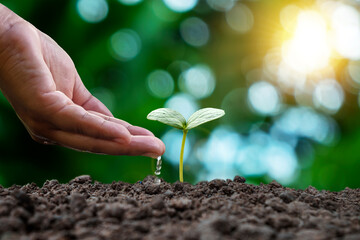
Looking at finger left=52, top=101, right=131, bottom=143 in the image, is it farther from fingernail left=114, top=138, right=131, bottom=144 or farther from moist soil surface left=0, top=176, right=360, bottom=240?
moist soil surface left=0, top=176, right=360, bottom=240

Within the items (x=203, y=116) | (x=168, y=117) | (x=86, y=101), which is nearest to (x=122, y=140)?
(x=168, y=117)

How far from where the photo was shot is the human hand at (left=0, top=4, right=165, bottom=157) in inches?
61.7

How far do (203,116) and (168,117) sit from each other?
0.20 metres

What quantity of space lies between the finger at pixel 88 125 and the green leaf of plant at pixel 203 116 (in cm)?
42

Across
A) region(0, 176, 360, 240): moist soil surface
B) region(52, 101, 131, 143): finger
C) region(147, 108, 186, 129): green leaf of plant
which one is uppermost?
region(147, 108, 186, 129): green leaf of plant

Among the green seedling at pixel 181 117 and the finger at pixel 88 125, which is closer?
the finger at pixel 88 125

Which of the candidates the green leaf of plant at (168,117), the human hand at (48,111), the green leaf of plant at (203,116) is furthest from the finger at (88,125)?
the green leaf of plant at (203,116)

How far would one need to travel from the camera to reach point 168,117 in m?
1.82

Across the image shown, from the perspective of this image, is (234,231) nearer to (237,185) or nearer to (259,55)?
(237,185)

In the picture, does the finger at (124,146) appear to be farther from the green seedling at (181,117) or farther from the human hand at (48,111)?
the green seedling at (181,117)

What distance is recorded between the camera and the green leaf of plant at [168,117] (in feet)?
5.80

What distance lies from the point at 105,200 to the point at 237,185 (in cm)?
72

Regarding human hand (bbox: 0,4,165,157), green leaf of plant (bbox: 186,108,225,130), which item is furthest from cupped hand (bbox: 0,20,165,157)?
green leaf of plant (bbox: 186,108,225,130)

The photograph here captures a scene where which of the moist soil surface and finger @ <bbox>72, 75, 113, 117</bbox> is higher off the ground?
finger @ <bbox>72, 75, 113, 117</bbox>
